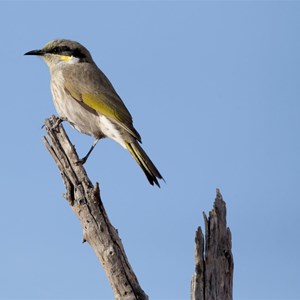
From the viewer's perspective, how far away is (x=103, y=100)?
866cm

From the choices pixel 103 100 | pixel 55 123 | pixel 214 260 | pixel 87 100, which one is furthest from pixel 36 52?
pixel 214 260

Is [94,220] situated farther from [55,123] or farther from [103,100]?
[103,100]

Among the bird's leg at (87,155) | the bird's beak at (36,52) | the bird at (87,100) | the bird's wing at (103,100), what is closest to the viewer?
the bird's leg at (87,155)

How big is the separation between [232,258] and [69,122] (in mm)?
3155

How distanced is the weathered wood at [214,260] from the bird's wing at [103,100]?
189 centimetres

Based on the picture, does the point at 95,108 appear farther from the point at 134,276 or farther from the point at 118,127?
the point at 134,276

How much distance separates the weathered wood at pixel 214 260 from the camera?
650 cm

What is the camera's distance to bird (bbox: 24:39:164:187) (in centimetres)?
812

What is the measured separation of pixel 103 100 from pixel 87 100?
8.5 inches

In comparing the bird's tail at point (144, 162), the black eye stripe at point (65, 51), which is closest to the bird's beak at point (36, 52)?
the black eye stripe at point (65, 51)

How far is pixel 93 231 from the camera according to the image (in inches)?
265

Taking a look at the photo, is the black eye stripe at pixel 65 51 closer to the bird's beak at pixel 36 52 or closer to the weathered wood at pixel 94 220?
the bird's beak at pixel 36 52

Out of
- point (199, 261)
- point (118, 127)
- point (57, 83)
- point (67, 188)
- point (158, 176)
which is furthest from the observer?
point (57, 83)

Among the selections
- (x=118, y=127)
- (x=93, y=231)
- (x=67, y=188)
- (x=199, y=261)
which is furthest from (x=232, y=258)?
(x=118, y=127)
